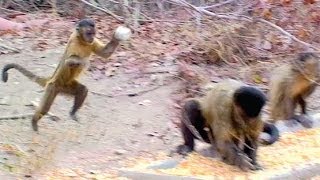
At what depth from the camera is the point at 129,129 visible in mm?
9172

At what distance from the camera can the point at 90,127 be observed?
29.5ft

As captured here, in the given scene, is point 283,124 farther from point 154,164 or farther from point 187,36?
point 187,36

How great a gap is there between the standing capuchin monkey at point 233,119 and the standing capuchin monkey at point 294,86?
1470 mm

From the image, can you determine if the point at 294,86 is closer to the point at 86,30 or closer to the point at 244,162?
the point at 244,162

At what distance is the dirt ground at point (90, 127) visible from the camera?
781cm

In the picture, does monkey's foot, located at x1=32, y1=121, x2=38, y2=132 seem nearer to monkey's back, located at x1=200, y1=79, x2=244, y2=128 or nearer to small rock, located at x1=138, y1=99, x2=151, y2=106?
small rock, located at x1=138, y1=99, x2=151, y2=106

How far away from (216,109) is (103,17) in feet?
21.2

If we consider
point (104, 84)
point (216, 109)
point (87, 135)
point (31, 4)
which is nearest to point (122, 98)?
point (104, 84)

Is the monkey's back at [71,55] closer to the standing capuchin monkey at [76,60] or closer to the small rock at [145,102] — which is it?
the standing capuchin monkey at [76,60]

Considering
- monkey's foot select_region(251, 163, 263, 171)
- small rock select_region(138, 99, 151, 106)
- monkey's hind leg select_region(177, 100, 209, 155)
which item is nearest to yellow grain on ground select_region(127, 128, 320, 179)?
monkey's foot select_region(251, 163, 263, 171)

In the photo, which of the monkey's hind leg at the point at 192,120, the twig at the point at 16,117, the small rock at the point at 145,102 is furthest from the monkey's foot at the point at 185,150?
the small rock at the point at 145,102

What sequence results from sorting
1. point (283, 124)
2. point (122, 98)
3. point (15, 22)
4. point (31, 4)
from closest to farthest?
point (283, 124) < point (122, 98) < point (15, 22) < point (31, 4)

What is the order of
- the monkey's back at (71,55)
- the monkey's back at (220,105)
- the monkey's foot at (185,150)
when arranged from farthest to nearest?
1. the monkey's back at (71,55)
2. the monkey's foot at (185,150)
3. the monkey's back at (220,105)

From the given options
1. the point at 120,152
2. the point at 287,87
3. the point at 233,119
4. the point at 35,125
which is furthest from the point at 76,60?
the point at 287,87
